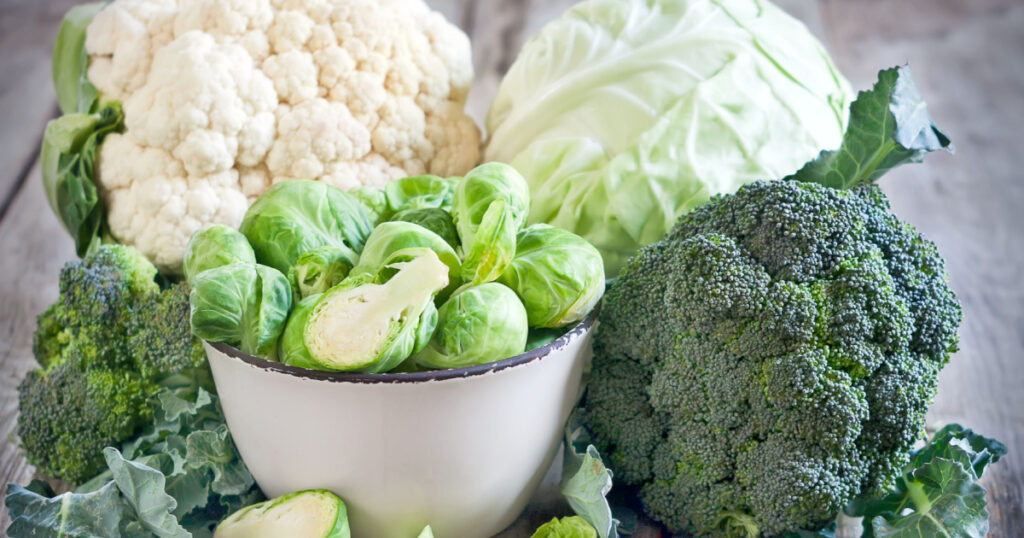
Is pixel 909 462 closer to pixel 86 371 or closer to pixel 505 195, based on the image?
pixel 505 195

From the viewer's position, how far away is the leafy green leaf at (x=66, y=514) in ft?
2.94

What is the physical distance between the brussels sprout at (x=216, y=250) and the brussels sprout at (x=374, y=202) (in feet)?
0.54

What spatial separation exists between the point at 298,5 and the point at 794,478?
97 centimetres

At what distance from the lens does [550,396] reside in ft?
3.14

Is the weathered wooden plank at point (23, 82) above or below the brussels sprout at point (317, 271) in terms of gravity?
below

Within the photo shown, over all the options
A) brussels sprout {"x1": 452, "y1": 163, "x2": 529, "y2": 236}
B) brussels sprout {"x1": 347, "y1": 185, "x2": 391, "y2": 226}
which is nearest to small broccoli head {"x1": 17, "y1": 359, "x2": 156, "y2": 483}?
brussels sprout {"x1": 347, "y1": 185, "x2": 391, "y2": 226}

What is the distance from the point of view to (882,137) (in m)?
1.05

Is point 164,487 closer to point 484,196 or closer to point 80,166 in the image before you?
point 484,196

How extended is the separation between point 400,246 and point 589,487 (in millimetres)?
332

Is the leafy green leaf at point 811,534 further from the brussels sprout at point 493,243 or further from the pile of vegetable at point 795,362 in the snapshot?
the brussels sprout at point 493,243

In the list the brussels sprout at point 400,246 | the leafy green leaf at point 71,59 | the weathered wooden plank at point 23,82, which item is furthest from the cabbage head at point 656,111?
the weathered wooden plank at point 23,82

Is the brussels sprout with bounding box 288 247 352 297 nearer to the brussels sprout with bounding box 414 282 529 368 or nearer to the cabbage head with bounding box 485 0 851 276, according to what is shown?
the brussels sprout with bounding box 414 282 529 368

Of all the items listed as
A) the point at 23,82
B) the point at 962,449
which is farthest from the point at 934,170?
the point at 23,82

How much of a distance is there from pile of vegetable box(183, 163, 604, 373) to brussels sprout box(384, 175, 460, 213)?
39 millimetres
